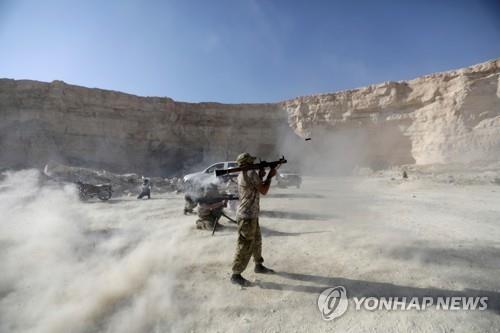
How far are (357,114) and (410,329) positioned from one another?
2879 cm

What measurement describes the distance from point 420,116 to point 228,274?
90.1ft

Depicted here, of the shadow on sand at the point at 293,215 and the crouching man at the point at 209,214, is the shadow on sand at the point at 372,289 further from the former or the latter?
the shadow on sand at the point at 293,215

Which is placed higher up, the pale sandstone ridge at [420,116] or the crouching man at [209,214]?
the pale sandstone ridge at [420,116]

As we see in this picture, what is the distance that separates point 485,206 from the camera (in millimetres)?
8008

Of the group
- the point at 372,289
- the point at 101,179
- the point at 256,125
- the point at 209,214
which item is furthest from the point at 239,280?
the point at 256,125

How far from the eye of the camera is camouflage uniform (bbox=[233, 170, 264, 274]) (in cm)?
339

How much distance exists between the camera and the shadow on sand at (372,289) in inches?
110

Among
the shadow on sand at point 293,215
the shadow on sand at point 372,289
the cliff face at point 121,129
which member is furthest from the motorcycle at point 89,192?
the cliff face at point 121,129

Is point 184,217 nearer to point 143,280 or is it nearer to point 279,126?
point 143,280

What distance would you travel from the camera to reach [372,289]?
3.03 meters

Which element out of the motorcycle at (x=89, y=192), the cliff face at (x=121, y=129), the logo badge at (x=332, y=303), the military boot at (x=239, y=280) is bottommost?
the motorcycle at (x=89, y=192)

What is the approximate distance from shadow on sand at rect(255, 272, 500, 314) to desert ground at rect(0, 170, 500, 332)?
0.04ft

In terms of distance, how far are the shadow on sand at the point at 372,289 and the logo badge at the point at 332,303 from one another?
2.8 inches

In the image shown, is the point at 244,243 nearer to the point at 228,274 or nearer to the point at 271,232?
the point at 228,274
